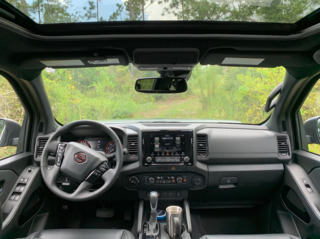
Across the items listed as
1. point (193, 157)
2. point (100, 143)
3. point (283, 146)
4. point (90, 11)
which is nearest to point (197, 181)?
point (193, 157)

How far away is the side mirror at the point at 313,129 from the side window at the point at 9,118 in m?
3.50

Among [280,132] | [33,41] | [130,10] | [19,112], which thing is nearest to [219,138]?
[280,132]

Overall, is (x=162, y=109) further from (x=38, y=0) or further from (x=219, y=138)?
(x=38, y=0)

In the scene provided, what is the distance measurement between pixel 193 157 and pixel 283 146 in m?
1.12

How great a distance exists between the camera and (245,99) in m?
3.58

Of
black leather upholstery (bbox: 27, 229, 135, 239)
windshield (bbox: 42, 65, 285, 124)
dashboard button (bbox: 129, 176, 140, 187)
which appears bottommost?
black leather upholstery (bbox: 27, 229, 135, 239)

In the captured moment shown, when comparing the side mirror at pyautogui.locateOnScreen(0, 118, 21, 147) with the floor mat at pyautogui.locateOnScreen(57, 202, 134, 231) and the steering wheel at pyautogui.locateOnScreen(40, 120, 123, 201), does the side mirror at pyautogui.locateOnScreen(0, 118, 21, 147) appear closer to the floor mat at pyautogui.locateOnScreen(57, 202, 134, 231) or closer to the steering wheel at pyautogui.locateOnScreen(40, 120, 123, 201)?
the steering wheel at pyautogui.locateOnScreen(40, 120, 123, 201)

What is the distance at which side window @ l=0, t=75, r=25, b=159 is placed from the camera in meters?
2.70

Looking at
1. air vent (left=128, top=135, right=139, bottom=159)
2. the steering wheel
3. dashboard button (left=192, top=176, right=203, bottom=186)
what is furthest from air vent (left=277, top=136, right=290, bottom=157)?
the steering wheel

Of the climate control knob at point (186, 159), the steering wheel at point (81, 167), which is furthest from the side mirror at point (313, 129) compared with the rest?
the steering wheel at point (81, 167)

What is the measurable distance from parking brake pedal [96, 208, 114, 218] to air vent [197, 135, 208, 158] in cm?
152

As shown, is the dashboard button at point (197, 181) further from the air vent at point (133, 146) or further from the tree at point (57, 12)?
the tree at point (57, 12)

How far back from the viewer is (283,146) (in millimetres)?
2895

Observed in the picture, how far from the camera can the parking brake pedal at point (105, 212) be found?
3.31 meters
